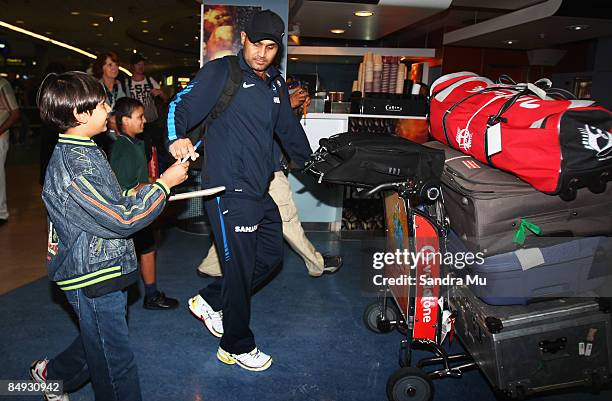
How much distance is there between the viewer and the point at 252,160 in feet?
7.88

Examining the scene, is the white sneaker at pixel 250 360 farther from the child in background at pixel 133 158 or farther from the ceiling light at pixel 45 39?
the ceiling light at pixel 45 39

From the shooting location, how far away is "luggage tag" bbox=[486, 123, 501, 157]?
2.07 metres

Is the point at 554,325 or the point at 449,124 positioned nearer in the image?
the point at 554,325

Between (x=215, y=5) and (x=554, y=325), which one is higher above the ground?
(x=215, y=5)

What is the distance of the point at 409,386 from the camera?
232cm

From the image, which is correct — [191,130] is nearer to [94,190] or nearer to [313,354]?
[94,190]

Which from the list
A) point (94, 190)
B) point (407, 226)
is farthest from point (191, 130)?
point (407, 226)

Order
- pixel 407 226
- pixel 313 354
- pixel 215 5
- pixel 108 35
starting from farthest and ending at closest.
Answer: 1. pixel 108 35
2. pixel 215 5
3. pixel 313 354
4. pixel 407 226

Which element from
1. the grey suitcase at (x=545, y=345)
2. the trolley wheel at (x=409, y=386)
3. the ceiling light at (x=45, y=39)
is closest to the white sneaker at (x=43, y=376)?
the trolley wheel at (x=409, y=386)

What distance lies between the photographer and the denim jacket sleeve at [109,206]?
1.68 metres

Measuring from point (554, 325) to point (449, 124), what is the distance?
3.39 feet

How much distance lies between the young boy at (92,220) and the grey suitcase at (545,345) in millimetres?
1502

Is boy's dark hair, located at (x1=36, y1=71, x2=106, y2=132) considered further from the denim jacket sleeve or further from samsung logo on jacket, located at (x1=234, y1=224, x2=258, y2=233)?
samsung logo on jacket, located at (x1=234, y1=224, x2=258, y2=233)

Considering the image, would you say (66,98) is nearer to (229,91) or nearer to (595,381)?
(229,91)
